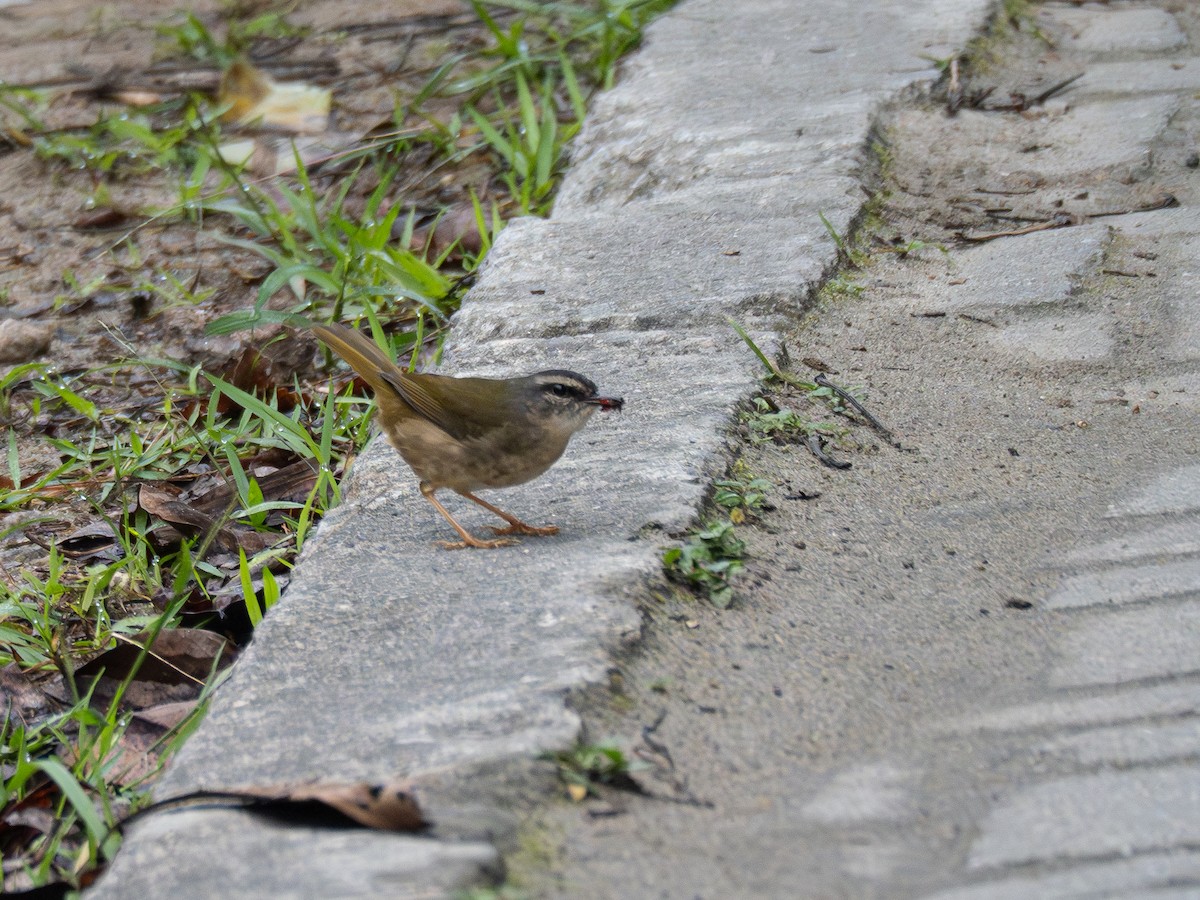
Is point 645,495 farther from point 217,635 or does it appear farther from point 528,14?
point 528,14

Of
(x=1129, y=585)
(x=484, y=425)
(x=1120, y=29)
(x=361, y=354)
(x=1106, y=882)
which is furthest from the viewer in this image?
(x=1120, y=29)

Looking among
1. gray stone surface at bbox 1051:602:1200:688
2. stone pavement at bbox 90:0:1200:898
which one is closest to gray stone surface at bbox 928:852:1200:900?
stone pavement at bbox 90:0:1200:898

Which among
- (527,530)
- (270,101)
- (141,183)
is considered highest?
(270,101)

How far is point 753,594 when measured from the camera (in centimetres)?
275

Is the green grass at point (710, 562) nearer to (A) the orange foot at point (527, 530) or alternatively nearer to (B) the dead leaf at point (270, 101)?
(A) the orange foot at point (527, 530)

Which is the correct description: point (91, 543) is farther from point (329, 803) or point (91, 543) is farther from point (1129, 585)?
point (1129, 585)

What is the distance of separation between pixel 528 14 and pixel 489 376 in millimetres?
4059

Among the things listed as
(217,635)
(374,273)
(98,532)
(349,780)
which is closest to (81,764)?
(217,635)

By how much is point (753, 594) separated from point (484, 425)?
2.93 ft

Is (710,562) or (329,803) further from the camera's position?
(710,562)

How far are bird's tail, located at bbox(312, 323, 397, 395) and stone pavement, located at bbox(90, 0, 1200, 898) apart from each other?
24 cm

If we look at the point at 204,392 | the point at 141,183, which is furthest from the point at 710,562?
the point at 141,183

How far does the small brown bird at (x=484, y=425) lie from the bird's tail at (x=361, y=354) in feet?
→ 0.22

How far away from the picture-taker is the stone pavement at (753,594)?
1998mm
